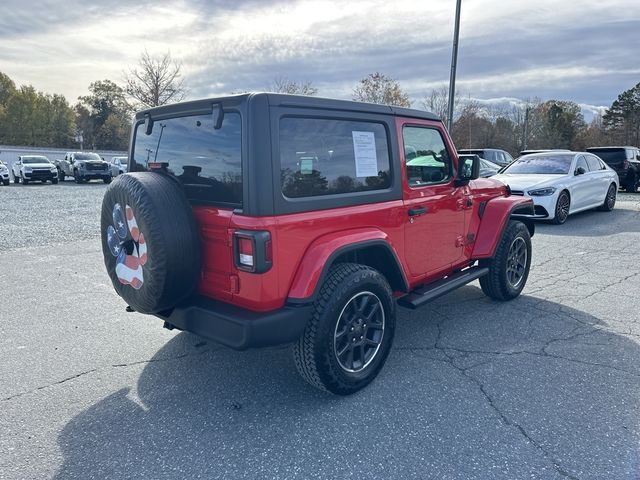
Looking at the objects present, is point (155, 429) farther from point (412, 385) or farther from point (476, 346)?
point (476, 346)

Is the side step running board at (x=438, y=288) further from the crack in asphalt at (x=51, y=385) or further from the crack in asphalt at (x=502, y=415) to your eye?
the crack in asphalt at (x=51, y=385)

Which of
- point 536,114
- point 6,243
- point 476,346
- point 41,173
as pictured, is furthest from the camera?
point 536,114

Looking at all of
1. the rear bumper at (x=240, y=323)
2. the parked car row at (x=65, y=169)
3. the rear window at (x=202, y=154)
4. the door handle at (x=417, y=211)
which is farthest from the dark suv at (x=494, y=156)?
the parked car row at (x=65, y=169)

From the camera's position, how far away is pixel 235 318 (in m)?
2.70

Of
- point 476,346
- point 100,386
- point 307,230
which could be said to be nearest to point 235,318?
point 307,230

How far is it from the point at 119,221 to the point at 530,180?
9737mm

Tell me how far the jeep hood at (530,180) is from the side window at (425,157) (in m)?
6.22

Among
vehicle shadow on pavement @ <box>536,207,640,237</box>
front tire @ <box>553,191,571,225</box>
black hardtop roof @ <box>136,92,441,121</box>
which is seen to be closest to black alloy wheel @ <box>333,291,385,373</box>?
black hardtop roof @ <box>136,92,441,121</box>

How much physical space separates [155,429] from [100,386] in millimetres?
796

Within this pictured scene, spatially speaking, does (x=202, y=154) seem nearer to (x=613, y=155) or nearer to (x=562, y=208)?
(x=562, y=208)

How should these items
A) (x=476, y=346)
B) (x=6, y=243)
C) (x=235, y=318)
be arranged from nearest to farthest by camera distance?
(x=235, y=318) → (x=476, y=346) → (x=6, y=243)

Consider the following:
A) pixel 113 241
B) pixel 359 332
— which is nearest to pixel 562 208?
pixel 359 332

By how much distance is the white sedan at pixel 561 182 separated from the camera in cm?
991

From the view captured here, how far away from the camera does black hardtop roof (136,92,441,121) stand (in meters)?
2.74
